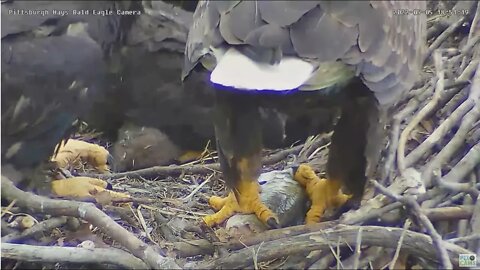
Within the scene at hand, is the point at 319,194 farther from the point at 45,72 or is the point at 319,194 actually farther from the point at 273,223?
the point at 45,72

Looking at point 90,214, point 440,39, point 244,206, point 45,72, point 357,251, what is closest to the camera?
point 357,251

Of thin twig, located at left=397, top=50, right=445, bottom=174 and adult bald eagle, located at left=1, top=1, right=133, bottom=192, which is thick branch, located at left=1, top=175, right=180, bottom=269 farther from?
thin twig, located at left=397, top=50, right=445, bottom=174

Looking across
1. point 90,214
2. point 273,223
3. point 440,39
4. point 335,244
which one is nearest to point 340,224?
point 335,244

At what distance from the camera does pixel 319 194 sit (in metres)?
1.62

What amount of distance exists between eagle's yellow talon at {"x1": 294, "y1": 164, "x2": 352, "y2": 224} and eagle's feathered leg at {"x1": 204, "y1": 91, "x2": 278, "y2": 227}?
3.3 inches

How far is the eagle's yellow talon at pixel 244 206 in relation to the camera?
1575 mm

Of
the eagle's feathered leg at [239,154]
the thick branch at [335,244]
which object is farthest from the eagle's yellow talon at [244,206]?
the thick branch at [335,244]

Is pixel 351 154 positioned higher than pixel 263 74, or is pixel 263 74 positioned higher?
pixel 263 74

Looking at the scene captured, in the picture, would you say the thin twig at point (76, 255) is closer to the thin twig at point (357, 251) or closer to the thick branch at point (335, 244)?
the thick branch at point (335, 244)

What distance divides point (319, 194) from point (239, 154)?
21cm

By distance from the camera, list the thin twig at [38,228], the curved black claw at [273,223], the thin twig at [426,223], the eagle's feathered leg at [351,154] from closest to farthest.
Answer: the thin twig at [426,223]
the thin twig at [38,228]
the eagle's feathered leg at [351,154]
the curved black claw at [273,223]

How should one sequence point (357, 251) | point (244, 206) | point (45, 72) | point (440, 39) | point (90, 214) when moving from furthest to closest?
point (440, 39) → point (244, 206) → point (45, 72) → point (90, 214) → point (357, 251)

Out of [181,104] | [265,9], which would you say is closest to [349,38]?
[265,9]

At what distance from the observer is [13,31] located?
145 cm
